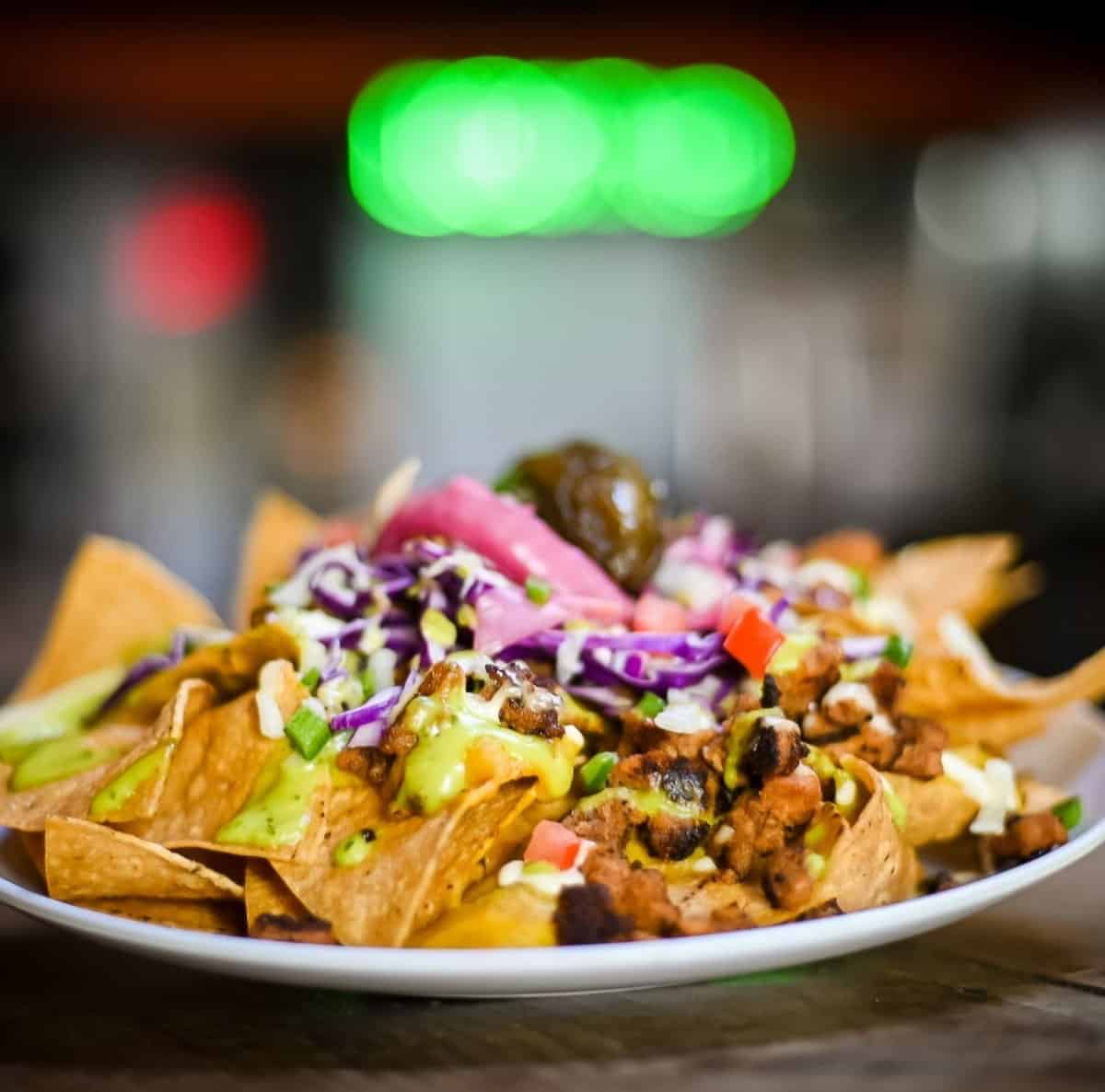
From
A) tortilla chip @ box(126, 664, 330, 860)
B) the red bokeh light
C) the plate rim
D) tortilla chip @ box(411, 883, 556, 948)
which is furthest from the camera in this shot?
the red bokeh light

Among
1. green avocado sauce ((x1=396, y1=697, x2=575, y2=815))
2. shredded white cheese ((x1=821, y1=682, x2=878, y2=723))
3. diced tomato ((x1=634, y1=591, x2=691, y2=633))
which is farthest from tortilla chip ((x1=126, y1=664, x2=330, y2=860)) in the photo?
shredded white cheese ((x1=821, y1=682, x2=878, y2=723))

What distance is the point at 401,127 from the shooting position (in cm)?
987

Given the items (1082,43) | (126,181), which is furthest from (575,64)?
(126,181)

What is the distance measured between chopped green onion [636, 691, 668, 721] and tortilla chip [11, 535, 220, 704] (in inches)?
38.3

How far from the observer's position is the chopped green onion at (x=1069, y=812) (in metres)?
1.58

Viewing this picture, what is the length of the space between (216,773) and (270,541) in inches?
47.8

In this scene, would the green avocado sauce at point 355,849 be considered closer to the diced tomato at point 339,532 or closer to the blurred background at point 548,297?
the diced tomato at point 339,532

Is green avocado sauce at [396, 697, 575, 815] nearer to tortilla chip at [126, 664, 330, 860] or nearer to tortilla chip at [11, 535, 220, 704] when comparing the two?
tortilla chip at [126, 664, 330, 860]

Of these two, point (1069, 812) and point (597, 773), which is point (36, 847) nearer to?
point (597, 773)

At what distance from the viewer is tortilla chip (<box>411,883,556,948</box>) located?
119 centimetres

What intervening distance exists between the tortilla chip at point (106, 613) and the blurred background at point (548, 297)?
5374 millimetres

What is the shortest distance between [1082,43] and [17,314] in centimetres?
834

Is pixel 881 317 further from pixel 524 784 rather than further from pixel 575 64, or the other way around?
pixel 524 784

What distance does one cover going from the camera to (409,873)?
4.16 feet
